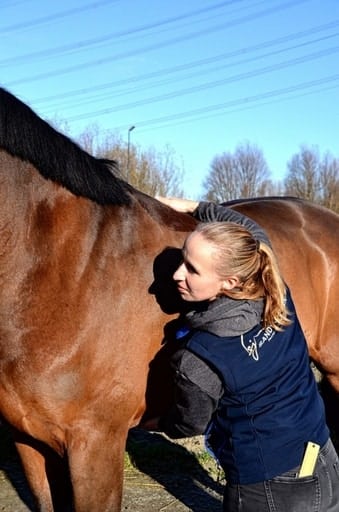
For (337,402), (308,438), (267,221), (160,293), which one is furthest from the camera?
(337,402)

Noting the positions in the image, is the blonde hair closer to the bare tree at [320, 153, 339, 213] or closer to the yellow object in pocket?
the yellow object in pocket

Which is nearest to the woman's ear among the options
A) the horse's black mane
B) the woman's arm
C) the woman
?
the woman

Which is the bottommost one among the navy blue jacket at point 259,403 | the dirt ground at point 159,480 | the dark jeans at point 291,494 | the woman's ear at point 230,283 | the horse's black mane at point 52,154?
the dirt ground at point 159,480

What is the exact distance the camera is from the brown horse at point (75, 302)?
7.75ft

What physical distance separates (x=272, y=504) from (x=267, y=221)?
1768mm

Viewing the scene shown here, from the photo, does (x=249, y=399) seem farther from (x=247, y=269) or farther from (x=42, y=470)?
(x=42, y=470)

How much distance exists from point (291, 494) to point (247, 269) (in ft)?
2.31

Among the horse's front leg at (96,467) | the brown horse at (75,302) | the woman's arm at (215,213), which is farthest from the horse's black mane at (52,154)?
the horse's front leg at (96,467)

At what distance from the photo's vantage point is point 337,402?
12.9 ft

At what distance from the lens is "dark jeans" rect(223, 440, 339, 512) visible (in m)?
1.98

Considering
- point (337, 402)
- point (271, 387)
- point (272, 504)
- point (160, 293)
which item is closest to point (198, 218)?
point (160, 293)

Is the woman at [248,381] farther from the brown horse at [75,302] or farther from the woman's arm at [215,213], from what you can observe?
the brown horse at [75,302]

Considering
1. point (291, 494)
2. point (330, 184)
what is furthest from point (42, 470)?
point (330, 184)

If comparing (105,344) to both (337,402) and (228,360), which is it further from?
(337,402)
